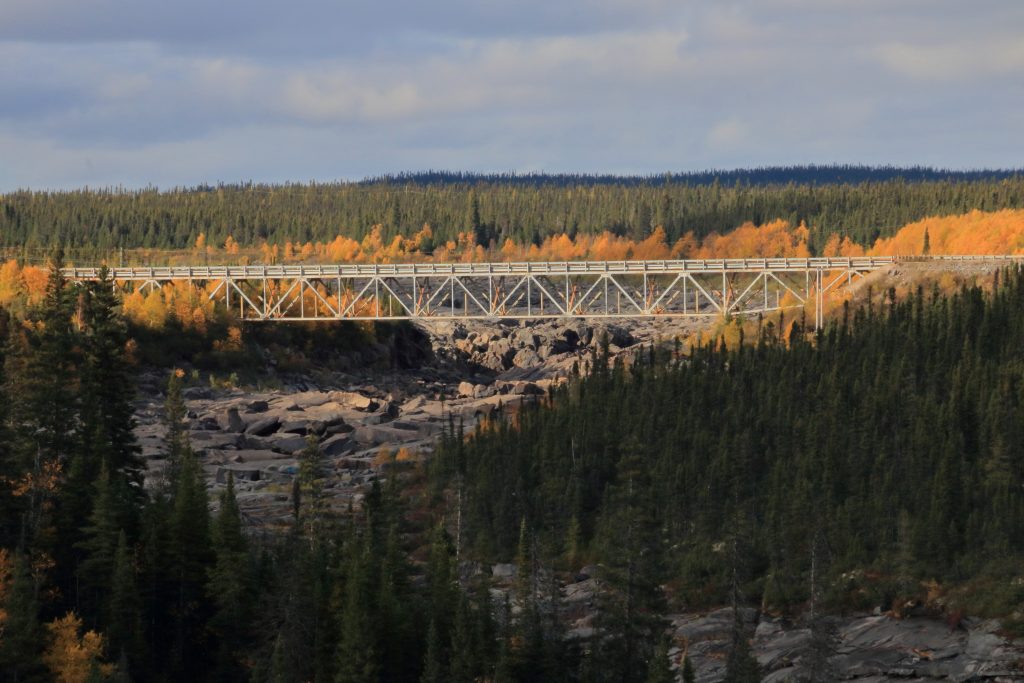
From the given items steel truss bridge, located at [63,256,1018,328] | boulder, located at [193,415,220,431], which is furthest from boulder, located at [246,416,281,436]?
steel truss bridge, located at [63,256,1018,328]

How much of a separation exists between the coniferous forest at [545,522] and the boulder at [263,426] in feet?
75.1

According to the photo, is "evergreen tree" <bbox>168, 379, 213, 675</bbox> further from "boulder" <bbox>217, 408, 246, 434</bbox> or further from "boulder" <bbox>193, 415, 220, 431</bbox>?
"boulder" <bbox>217, 408, 246, 434</bbox>

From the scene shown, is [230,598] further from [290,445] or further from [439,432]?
[439,432]

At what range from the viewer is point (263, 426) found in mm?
133750

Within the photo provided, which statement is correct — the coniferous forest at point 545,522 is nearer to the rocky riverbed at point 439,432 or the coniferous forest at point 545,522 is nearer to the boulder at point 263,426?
the rocky riverbed at point 439,432

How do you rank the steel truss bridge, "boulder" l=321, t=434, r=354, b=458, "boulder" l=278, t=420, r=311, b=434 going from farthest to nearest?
the steel truss bridge
"boulder" l=278, t=420, r=311, b=434
"boulder" l=321, t=434, r=354, b=458

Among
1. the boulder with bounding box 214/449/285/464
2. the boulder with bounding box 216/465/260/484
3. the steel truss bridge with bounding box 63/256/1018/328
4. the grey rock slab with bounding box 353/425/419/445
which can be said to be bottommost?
the boulder with bounding box 216/465/260/484

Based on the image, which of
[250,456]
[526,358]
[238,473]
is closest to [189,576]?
[238,473]

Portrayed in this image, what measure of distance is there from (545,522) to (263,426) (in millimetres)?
44337

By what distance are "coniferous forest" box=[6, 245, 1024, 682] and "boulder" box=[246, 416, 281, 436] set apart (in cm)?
2288

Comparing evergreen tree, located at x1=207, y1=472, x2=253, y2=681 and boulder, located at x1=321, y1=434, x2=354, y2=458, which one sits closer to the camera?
evergreen tree, located at x1=207, y1=472, x2=253, y2=681

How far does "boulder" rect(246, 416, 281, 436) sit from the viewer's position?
132875 mm

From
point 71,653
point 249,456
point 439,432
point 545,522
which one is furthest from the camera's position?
point 439,432

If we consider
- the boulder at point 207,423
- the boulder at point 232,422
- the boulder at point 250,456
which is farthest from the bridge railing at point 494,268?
the boulder at point 250,456
